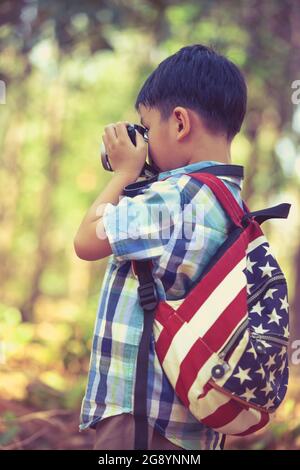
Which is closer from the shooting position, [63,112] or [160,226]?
[160,226]

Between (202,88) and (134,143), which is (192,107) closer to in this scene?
(202,88)

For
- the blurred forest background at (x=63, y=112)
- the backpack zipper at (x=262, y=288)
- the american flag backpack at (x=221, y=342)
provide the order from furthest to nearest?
1. the blurred forest background at (x=63, y=112)
2. the backpack zipper at (x=262, y=288)
3. the american flag backpack at (x=221, y=342)

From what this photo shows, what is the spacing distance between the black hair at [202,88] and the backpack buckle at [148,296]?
507mm

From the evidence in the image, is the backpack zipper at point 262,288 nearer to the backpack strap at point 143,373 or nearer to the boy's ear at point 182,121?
the backpack strap at point 143,373

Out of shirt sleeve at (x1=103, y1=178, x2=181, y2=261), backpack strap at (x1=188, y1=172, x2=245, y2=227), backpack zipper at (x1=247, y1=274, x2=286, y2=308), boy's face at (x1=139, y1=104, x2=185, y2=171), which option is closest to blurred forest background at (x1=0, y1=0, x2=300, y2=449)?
boy's face at (x1=139, y1=104, x2=185, y2=171)

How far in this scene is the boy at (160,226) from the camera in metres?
1.72

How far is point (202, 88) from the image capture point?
6.07 feet

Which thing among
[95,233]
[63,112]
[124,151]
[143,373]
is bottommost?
[143,373]

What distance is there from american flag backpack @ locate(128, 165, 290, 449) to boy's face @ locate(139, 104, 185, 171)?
0.42ft

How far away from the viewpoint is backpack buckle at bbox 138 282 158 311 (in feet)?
5.63

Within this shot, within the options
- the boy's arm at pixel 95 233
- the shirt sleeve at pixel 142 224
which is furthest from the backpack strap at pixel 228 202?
the boy's arm at pixel 95 233

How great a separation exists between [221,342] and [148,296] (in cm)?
23

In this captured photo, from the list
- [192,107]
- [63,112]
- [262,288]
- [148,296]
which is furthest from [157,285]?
[63,112]
